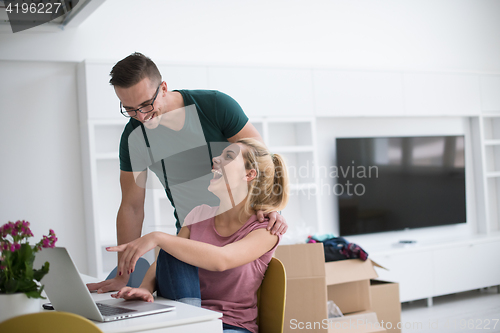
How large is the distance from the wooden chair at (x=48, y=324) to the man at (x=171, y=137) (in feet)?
3.20

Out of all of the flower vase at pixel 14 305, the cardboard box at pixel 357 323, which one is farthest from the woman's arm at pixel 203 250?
the cardboard box at pixel 357 323

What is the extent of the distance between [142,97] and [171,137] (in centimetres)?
28

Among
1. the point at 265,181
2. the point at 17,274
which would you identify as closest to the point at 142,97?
the point at 265,181

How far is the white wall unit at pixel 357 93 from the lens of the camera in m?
3.85

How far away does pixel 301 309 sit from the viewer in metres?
2.32

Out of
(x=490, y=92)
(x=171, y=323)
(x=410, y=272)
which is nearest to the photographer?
(x=171, y=323)

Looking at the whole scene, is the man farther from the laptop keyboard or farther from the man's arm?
the laptop keyboard

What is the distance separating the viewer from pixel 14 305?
93 centimetres

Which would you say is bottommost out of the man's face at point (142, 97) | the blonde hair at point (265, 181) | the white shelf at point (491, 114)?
the blonde hair at point (265, 181)

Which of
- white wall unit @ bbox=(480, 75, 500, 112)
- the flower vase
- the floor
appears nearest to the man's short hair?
the flower vase

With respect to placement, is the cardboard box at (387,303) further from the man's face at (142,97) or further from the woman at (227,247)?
the man's face at (142,97)

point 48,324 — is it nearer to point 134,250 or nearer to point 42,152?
point 134,250

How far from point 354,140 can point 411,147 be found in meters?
0.62

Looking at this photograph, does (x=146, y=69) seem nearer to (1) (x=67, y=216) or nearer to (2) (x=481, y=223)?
(1) (x=67, y=216)
